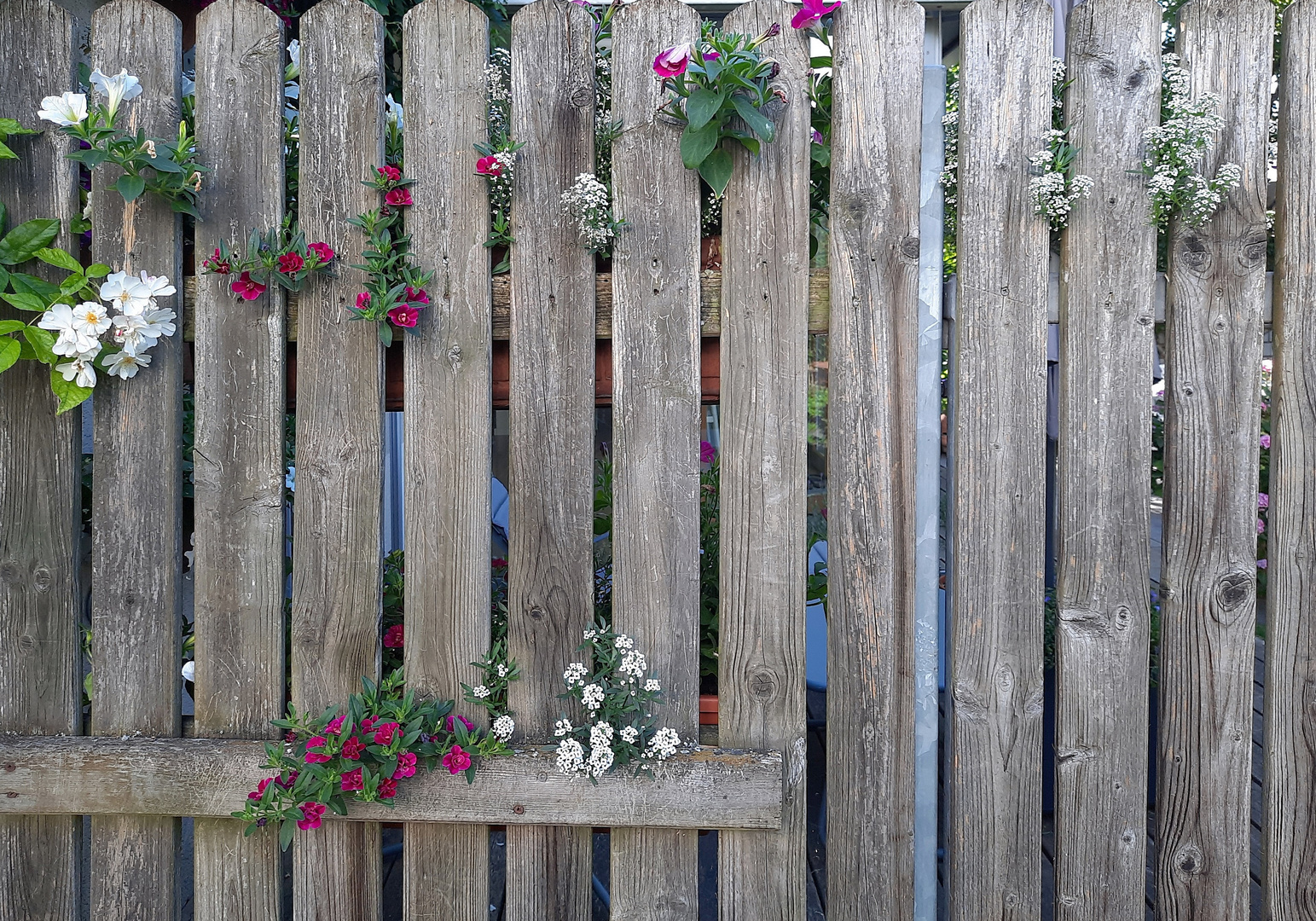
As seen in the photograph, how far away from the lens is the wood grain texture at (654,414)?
1486mm

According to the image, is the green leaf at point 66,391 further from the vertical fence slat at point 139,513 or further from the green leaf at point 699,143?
the green leaf at point 699,143

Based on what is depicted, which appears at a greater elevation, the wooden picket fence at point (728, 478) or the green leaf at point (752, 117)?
the green leaf at point (752, 117)

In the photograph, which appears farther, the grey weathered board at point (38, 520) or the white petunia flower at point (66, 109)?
the grey weathered board at point (38, 520)

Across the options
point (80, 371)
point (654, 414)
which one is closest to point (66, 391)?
point (80, 371)

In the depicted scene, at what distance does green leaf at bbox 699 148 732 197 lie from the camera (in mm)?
1456

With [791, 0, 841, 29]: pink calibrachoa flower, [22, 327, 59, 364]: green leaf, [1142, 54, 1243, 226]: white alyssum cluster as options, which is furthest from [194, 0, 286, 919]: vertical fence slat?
[1142, 54, 1243, 226]: white alyssum cluster

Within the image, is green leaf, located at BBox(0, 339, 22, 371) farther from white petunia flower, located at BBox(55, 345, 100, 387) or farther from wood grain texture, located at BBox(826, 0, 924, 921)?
wood grain texture, located at BBox(826, 0, 924, 921)

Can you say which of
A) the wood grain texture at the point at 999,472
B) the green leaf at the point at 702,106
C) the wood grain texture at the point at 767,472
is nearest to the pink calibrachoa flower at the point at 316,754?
the wood grain texture at the point at 767,472

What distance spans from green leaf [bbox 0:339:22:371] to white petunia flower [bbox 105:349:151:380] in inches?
5.4

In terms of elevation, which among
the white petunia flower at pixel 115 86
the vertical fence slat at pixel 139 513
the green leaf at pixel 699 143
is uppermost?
the white petunia flower at pixel 115 86

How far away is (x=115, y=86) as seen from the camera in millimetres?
1438

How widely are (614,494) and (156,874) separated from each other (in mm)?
1152

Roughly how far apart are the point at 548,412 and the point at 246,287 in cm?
61

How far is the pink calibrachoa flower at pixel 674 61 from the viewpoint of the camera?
1.36m
